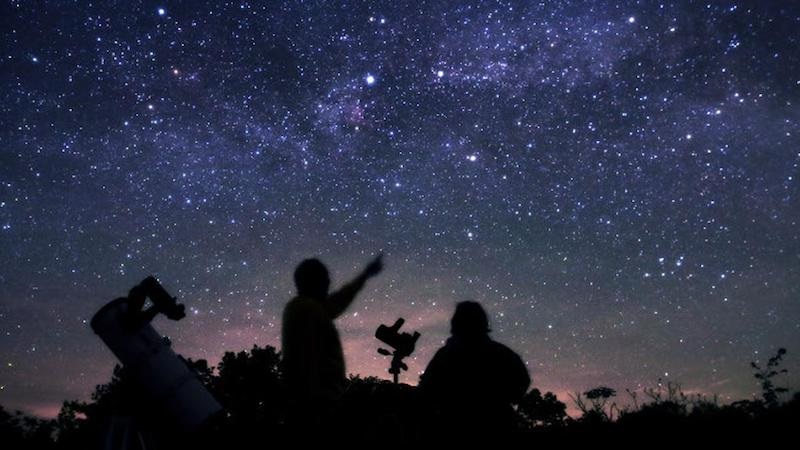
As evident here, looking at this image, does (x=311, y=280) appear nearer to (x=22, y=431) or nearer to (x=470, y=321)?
(x=470, y=321)

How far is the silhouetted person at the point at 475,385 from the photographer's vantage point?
3629 millimetres

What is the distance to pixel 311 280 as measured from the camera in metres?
3.42

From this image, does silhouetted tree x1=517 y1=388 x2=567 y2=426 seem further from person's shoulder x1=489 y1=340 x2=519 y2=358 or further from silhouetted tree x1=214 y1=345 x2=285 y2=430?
person's shoulder x1=489 y1=340 x2=519 y2=358

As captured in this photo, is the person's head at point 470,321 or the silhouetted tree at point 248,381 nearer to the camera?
the person's head at point 470,321

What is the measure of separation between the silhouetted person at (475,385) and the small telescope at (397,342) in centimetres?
103

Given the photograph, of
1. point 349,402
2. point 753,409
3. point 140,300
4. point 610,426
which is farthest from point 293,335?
point 753,409

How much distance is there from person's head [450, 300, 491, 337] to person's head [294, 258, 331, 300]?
1.10 meters

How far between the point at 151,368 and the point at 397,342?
87.1 inches

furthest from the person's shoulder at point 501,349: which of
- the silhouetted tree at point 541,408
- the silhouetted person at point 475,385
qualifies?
the silhouetted tree at point 541,408

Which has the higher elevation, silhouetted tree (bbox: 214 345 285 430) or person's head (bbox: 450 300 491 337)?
silhouetted tree (bbox: 214 345 285 430)

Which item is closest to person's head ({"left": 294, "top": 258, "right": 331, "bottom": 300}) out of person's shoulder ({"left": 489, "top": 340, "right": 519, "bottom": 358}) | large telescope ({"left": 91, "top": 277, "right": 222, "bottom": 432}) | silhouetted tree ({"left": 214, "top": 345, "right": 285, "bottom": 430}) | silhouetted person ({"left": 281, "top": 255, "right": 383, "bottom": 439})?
silhouetted person ({"left": 281, "top": 255, "right": 383, "bottom": 439})

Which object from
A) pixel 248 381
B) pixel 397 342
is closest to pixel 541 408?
pixel 248 381

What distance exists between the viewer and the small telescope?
4855 millimetres

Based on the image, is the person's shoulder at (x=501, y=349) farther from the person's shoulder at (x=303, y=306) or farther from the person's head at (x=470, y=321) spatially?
the person's shoulder at (x=303, y=306)
